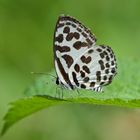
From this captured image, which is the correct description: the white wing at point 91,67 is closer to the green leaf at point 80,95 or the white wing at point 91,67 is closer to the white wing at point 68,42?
the white wing at point 68,42

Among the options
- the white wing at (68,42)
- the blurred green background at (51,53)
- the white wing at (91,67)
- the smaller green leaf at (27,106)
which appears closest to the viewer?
the smaller green leaf at (27,106)

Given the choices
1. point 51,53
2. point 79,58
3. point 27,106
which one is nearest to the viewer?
point 27,106

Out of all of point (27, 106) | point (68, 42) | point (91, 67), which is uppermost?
point (68, 42)

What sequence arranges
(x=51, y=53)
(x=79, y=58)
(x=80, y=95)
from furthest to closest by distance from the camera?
(x=51, y=53) → (x=79, y=58) → (x=80, y=95)

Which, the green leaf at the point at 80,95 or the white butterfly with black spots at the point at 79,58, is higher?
the white butterfly with black spots at the point at 79,58

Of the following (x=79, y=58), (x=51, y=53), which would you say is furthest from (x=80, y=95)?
(x=51, y=53)

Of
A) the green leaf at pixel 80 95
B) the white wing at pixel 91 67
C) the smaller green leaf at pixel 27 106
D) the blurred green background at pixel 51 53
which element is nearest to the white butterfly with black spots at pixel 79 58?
the white wing at pixel 91 67

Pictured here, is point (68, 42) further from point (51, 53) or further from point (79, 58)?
point (51, 53)

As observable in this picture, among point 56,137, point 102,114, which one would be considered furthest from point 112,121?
point 56,137
